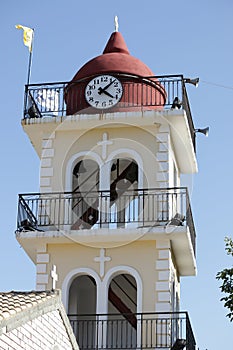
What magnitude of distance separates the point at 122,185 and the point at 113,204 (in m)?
1.11

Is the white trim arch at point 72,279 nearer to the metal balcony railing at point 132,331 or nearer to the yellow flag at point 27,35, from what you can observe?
the metal balcony railing at point 132,331

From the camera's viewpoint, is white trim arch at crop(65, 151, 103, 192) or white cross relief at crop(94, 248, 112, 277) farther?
white trim arch at crop(65, 151, 103, 192)

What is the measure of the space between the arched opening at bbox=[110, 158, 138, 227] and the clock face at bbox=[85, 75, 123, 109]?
5.29ft

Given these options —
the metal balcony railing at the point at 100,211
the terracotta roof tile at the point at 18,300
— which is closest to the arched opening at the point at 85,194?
the metal balcony railing at the point at 100,211

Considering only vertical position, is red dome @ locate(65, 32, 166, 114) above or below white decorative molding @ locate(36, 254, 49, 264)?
above

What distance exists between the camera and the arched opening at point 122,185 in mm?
29359

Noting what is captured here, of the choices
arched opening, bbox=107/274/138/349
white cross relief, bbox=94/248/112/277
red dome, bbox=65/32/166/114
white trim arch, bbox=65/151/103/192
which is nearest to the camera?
arched opening, bbox=107/274/138/349

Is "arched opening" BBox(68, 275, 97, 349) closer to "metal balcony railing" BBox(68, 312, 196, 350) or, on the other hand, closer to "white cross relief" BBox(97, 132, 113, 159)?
"metal balcony railing" BBox(68, 312, 196, 350)

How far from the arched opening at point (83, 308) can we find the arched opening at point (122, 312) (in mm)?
493

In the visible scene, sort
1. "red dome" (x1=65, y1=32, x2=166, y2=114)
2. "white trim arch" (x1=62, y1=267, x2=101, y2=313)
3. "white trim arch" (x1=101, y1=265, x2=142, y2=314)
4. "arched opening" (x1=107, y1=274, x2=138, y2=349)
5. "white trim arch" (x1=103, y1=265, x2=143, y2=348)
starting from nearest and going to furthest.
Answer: "arched opening" (x1=107, y1=274, x2=138, y2=349), "white trim arch" (x1=103, y1=265, x2=143, y2=348), "white trim arch" (x1=101, y1=265, x2=142, y2=314), "white trim arch" (x1=62, y1=267, x2=101, y2=313), "red dome" (x1=65, y1=32, x2=166, y2=114)

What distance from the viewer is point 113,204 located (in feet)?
96.6

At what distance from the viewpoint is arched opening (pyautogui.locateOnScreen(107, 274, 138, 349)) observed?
89.9 feet

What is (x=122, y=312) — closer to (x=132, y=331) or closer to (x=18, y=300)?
(x=132, y=331)

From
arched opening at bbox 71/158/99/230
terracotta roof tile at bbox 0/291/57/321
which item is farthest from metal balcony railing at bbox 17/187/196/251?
terracotta roof tile at bbox 0/291/57/321
